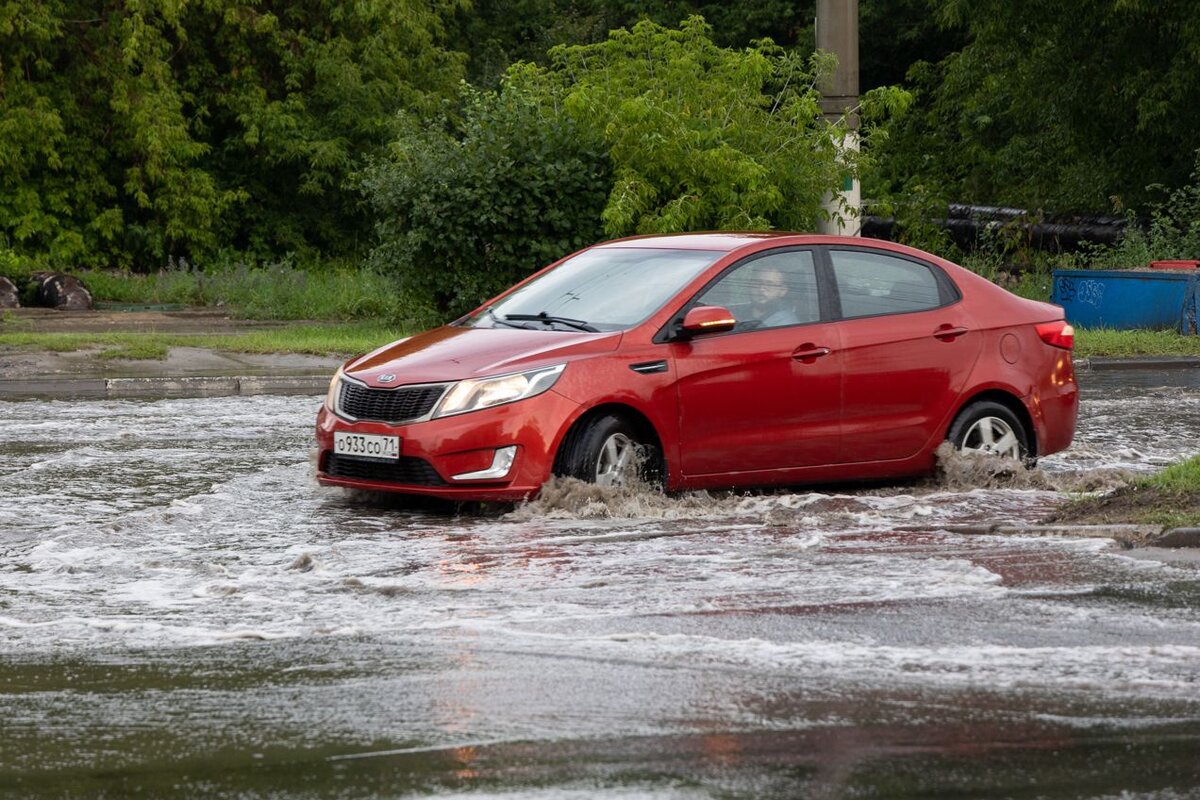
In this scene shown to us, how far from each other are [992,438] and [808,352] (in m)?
1.41

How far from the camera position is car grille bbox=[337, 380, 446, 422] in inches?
389

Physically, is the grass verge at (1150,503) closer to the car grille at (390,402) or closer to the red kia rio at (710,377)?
the red kia rio at (710,377)

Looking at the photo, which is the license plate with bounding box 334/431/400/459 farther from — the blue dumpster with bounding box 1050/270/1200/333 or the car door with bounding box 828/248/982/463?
the blue dumpster with bounding box 1050/270/1200/333

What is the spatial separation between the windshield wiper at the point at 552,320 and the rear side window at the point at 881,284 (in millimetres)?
1537

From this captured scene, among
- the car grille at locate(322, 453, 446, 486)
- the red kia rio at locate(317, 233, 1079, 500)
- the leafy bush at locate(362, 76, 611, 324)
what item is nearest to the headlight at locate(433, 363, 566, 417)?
the red kia rio at locate(317, 233, 1079, 500)

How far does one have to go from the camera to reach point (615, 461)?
9938 millimetres

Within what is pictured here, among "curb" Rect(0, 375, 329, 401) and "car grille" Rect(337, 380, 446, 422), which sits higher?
"car grille" Rect(337, 380, 446, 422)

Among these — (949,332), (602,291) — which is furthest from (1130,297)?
(602,291)

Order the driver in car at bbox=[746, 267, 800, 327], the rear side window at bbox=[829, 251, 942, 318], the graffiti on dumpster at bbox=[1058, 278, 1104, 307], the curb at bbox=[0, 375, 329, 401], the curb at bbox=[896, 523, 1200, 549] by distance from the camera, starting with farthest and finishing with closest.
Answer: the graffiti on dumpster at bbox=[1058, 278, 1104, 307] → the curb at bbox=[0, 375, 329, 401] → the rear side window at bbox=[829, 251, 942, 318] → the driver in car at bbox=[746, 267, 800, 327] → the curb at bbox=[896, 523, 1200, 549]

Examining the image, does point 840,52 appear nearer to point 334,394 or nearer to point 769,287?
point 769,287

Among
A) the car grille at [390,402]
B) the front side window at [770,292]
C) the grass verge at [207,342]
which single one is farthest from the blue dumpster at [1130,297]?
the car grille at [390,402]

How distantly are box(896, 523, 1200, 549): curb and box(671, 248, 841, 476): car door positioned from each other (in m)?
1.29

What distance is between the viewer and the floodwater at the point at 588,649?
5004 mm

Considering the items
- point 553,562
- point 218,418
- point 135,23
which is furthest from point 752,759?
point 135,23
